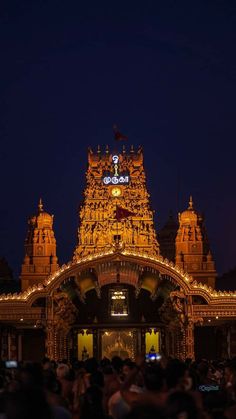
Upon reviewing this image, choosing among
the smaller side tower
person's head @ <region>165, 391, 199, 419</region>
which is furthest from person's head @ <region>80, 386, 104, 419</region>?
the smaller side tower

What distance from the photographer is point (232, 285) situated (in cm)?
4347

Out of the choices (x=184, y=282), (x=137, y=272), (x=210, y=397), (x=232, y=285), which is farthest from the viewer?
(x=232, y=285)

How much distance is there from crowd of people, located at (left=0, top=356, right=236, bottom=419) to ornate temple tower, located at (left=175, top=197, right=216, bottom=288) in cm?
2581

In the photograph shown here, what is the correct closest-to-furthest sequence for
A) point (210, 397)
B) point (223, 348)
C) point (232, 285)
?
point (210, 397) → point (223, 348) → point (232, 285)

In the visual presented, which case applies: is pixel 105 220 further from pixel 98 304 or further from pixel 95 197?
pixel 98 304

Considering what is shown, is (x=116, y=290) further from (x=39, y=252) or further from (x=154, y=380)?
(x=154, y=380)

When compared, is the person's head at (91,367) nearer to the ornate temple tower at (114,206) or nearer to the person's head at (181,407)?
the person's head at (181,407)

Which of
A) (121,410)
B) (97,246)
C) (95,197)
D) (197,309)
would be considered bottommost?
(121,410)

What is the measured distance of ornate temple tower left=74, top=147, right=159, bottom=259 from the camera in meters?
42.5

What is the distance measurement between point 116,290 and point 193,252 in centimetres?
463

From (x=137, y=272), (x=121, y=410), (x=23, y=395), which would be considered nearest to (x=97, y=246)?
(x=137, y=272)

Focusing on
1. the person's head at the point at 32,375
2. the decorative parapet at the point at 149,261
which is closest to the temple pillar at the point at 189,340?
the decorative parapet at the point at 149,261

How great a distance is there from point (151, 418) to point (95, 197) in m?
38.8

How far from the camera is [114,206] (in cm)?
4281
